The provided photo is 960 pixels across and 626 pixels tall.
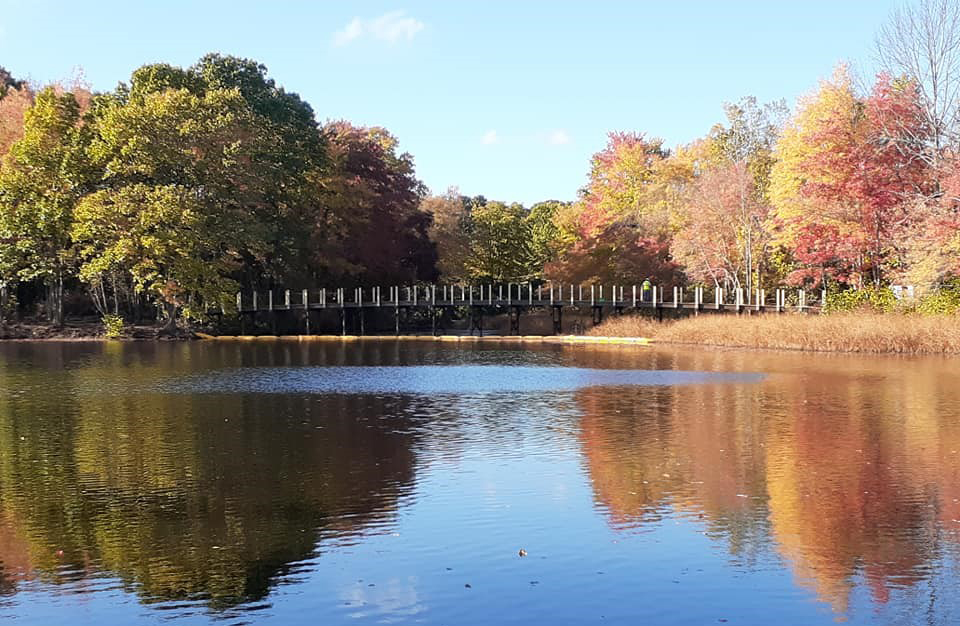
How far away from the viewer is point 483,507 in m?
13.9

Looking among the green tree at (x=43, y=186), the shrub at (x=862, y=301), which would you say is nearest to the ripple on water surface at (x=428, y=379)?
the shrub at (x=862, y=301)

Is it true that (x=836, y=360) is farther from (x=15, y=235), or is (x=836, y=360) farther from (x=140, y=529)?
(x=15, y=235)

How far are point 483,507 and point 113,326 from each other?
161ft

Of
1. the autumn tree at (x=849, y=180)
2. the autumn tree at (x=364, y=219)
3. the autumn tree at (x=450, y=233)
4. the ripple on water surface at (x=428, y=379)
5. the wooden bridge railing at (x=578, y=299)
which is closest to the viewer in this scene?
the ripple on water surface at (x=428, y=379)

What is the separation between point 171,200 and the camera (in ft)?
176

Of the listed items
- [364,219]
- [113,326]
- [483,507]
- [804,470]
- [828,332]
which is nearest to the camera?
[483,507]

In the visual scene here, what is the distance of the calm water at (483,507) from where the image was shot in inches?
395

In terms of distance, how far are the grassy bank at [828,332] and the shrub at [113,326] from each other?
100 ft

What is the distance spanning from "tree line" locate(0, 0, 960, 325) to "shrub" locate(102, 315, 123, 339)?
7.79ft

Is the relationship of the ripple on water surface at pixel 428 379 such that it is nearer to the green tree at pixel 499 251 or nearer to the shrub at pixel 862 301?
the shrub at pixel 862 301

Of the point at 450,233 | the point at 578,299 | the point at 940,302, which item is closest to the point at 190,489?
the point at 940,302

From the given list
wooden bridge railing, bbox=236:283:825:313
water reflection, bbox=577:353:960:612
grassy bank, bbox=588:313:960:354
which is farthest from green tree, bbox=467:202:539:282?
water reflection, bbox=577:353:960:612

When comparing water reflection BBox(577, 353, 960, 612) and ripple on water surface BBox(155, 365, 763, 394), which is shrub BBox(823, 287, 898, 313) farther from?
water reflection BBox(577, 353, 960, 612)

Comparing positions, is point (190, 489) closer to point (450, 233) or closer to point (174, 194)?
point (174, 194)
